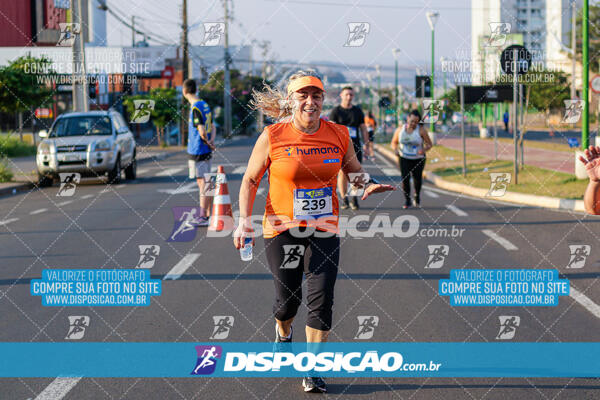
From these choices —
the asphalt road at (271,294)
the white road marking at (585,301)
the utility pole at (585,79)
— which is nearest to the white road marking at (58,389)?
the asphalt road at (271,294)

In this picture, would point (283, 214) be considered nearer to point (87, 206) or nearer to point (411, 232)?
point (411, 232)

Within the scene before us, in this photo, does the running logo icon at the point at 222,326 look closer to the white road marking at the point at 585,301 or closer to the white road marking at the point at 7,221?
the white road marking at the point at 585,301

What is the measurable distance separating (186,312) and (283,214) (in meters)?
2.25

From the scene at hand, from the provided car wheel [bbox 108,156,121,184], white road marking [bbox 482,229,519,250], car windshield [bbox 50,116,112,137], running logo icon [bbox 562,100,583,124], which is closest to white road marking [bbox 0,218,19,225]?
car wheel [bbox 108,156,121,184]

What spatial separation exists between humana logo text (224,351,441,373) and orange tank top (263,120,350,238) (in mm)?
927

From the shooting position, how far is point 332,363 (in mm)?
5426

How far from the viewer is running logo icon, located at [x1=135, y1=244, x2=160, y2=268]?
9180 mm

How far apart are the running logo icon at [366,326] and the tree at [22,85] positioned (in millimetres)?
24538

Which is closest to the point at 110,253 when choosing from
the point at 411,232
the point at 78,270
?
the point at 78,270

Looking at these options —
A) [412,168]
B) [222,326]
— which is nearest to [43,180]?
[412,168]

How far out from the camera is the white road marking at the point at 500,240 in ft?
33.6

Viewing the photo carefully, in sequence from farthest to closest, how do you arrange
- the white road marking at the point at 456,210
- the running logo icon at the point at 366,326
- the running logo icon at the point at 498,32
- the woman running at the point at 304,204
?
the white road marking at the point at 456,210
the running logo icon at the point at 498,32
the running logo icon at the point at 366,326
the woman running at the point at 304,204

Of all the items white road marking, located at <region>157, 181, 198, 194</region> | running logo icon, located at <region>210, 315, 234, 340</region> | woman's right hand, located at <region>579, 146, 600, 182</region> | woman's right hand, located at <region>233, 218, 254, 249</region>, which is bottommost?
running logo icon, located at <region>210, 315, 234, 340</region>

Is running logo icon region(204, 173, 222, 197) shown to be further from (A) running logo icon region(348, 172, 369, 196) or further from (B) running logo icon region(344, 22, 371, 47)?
(A) running logo icon region(348, 172, 369, 196)
